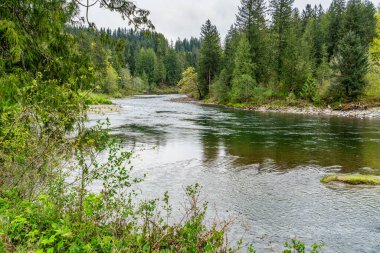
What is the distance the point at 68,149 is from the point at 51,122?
62 cm

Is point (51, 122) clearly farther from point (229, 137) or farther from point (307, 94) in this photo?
point (307, 94)

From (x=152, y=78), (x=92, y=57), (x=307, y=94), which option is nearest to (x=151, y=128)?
(x=92, y=57)

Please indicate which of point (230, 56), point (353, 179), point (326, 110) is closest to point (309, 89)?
point (326, 110)

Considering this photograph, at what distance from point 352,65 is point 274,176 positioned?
Answer: 3435 cm

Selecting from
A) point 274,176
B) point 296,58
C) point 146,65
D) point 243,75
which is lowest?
point 274,176

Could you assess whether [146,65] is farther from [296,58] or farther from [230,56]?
[296,58]

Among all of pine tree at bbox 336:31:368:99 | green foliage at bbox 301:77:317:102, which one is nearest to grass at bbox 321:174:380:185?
pine tree at bbox 336:31:368:99

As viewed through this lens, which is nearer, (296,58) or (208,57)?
(296,58)

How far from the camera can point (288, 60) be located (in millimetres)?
51219

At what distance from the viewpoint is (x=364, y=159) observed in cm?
1741

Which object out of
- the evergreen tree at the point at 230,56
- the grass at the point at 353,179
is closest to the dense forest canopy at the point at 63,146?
the grass at the point at 353,179

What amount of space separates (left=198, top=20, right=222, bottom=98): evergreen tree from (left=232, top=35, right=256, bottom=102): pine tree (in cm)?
1105

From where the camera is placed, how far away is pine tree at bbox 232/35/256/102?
2078 inches

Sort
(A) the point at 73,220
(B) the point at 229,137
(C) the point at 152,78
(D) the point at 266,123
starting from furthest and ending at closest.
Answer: (C) the point at 152,78
(D) the point at 266,123
(B) the point at 229,137
(A) the point at 73,220
